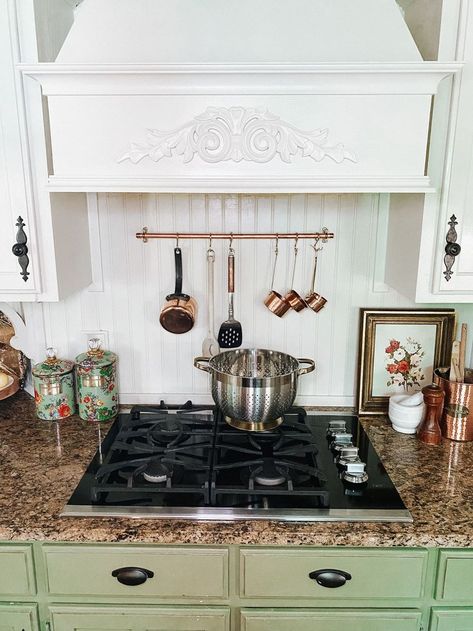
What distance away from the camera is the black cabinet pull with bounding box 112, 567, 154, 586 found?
1.27m

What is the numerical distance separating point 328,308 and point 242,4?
98cm

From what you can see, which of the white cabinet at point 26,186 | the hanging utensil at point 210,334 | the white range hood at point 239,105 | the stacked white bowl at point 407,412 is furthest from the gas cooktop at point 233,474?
the white range hood at point 239,105

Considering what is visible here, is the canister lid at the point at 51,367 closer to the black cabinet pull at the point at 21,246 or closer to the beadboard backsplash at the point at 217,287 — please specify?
the beadboard backsplash at the point at 217,287

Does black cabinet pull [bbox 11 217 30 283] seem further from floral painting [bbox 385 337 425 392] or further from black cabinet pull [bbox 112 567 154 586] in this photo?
floral painting [bbox 385 337 425 392]

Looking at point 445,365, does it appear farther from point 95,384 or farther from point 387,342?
point 95,384

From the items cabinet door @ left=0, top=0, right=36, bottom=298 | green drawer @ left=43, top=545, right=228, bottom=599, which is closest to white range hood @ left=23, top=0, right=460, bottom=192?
cabinet door @ left=0, top=0, right=36, bottom=298

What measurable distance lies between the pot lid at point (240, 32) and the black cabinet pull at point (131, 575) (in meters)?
1.29

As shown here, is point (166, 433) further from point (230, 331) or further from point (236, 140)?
point (236, 140)

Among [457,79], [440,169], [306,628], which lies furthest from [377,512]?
[457,79]

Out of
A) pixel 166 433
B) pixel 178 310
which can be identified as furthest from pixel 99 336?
pixel 166 433

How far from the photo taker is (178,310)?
1.71m

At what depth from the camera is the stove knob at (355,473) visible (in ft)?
4.62

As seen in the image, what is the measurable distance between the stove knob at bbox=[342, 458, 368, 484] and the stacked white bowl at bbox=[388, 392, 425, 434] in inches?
12.6

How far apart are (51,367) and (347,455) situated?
1.02 m
